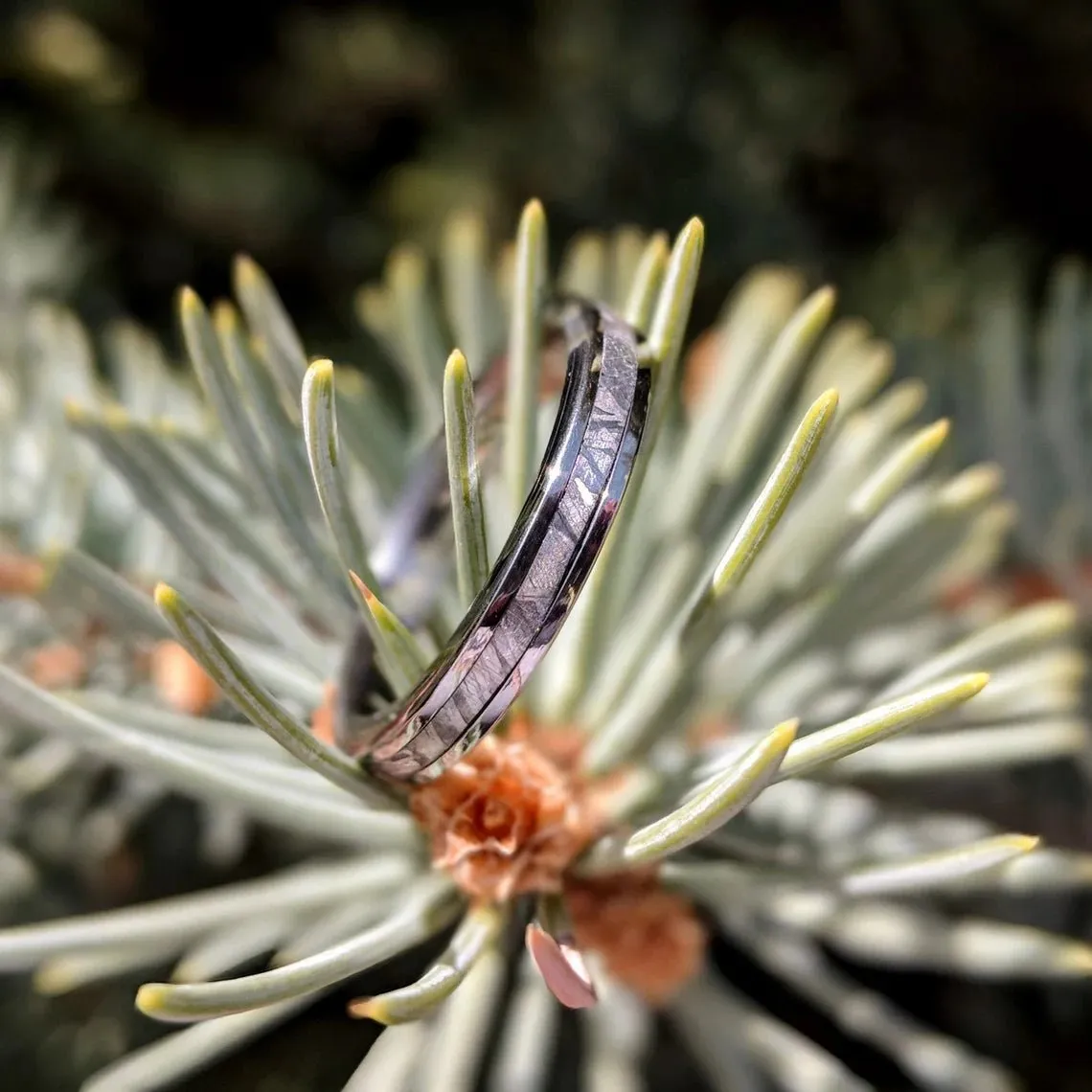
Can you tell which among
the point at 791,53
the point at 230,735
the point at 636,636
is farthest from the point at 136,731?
the point at 791,53

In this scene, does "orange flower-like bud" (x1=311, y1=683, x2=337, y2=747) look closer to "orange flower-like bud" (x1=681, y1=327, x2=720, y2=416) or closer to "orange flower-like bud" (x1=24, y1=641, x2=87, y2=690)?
"orange flower-like bud" (x1=24, y1=641, x2=87, y2=690)

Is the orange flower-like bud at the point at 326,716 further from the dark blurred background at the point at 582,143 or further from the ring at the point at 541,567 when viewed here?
the dark blurred background at the point at 582,143

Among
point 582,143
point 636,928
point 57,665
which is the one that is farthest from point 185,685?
point 582,143

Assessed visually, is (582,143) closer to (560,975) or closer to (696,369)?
(696,369)

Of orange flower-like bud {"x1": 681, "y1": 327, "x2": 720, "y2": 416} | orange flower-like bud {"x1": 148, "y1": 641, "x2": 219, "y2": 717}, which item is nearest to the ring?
orange flower-like bud {"x1": 148, "y1": 641, "x2": 219, "y2": 717}

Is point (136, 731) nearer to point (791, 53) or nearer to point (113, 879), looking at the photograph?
point (113, 879)

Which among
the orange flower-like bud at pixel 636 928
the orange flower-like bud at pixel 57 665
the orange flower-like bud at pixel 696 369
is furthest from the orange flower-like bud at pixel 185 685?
the orange flower-like bud at pixel 696 369
